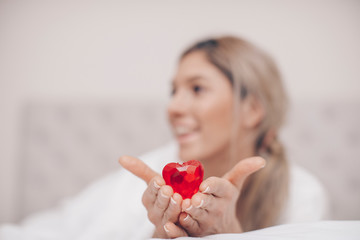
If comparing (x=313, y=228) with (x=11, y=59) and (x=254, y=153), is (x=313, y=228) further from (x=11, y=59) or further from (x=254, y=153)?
(x=11, y=59)

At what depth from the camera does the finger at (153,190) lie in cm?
45

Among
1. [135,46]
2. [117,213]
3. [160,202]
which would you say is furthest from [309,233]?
[135,46]

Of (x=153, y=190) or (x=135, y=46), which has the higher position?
(x=135, y=46)

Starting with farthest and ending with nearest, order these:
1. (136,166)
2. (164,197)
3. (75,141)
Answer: (75,141) → (136,166) → (164,197)

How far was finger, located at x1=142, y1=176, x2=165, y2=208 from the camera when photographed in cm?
45

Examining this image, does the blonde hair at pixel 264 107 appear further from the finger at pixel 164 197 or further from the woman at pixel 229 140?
the finger at pixel 164 197

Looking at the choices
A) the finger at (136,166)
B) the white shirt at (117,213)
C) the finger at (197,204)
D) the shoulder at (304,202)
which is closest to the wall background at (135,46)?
the white shirt at (117,213)

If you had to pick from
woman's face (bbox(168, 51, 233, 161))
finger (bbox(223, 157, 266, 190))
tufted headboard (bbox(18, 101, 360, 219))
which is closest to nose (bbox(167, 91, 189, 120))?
woman's face (bbox(168, 51, 233, 161))

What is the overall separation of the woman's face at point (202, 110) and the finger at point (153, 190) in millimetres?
495

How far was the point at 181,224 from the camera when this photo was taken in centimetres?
50

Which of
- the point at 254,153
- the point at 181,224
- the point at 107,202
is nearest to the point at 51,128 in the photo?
the point at 107,202

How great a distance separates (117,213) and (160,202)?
69 cm

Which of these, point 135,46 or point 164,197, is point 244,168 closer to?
point 164,197

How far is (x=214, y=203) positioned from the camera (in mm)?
478
